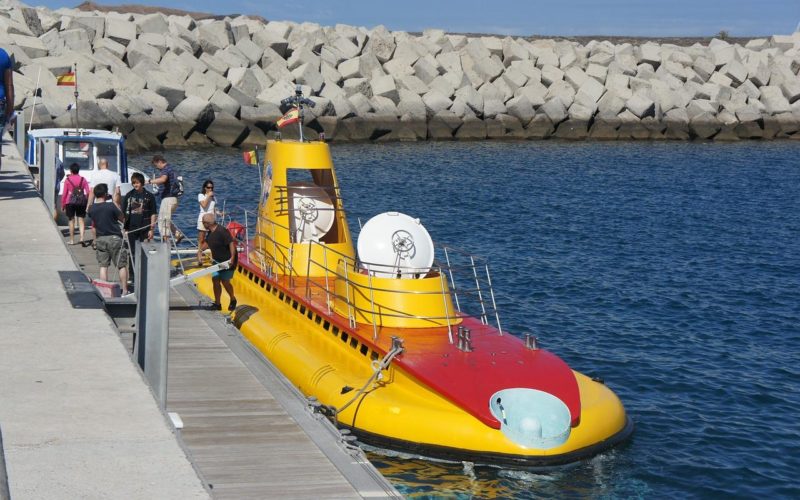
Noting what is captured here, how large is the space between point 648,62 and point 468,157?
23183 millimetres

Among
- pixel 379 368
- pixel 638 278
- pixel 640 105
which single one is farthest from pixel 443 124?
pixel 379 368

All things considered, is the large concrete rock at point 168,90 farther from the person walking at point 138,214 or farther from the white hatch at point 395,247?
the white hatch at point 395,247

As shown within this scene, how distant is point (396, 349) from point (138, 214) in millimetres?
6679

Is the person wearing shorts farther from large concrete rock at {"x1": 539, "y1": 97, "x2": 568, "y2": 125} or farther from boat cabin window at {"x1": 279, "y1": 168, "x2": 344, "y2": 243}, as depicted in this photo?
large concrete rock at {"x1": 539, "y1": 97, "x2": 568, "y2": 125}

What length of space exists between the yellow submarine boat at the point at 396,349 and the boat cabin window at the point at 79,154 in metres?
8.10

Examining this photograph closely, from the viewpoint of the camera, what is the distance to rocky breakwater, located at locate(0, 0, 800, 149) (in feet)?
171

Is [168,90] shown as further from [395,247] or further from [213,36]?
[395,247]

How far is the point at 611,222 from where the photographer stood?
37.0 m

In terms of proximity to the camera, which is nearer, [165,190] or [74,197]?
[165,190]

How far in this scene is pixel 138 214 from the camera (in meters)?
18.8

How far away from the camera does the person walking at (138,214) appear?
18.8 metres

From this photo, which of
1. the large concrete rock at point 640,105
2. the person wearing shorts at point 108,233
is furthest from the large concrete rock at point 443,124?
the person wearing shorts at point 108,233

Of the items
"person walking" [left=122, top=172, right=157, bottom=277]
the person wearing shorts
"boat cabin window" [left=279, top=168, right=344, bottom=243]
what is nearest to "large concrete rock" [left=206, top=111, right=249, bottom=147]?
"boat cabin window" [left=279, top=168, right=344, bottom=243]

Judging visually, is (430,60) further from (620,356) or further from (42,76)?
(620,356)
